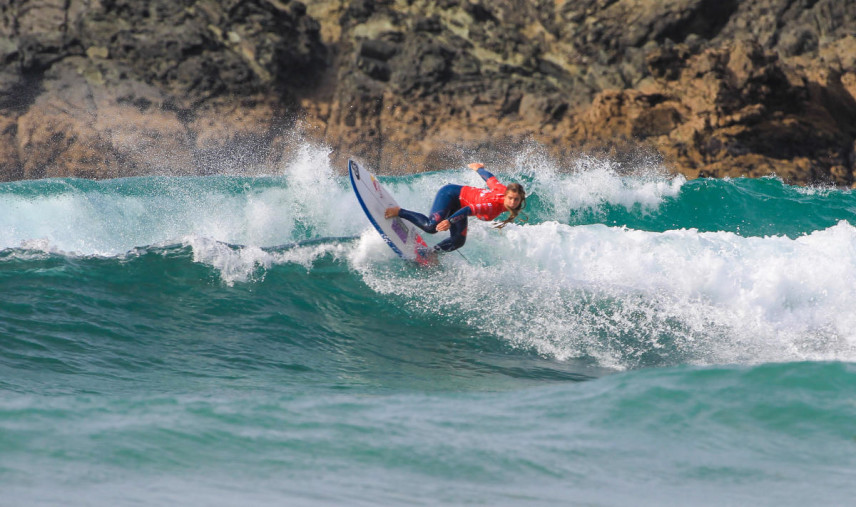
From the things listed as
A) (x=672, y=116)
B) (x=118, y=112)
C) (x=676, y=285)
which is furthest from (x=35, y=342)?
(x=118, y=112)

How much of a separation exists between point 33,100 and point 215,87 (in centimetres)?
551

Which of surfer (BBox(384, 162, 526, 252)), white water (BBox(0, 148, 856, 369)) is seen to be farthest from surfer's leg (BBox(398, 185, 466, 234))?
white water (BBox(0, 148, 856, 369))

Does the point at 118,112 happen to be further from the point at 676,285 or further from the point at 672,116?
the point at 676,285

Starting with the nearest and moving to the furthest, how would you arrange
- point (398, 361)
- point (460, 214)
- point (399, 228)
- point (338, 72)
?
point (398, 361) → point (460, 214) → point (399, 228) → point (338, 72)

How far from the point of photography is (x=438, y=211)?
7.45 metres

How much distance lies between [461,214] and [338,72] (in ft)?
64.5

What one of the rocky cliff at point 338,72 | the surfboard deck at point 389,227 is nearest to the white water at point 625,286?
the surfboard deck at point 389,227

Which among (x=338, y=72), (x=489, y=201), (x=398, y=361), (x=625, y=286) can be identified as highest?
(x=338, y=72)

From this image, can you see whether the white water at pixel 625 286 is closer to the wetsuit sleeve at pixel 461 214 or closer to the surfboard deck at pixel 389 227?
the surfboard deck at pixel 389 227

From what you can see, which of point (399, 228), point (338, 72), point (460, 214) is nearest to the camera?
point (460, 214)

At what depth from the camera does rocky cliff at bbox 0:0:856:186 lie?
23078 millimetres

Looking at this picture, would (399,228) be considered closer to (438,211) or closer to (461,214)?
(438,211)

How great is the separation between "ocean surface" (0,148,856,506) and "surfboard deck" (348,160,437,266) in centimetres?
19

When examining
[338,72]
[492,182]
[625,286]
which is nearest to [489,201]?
[492,182]
